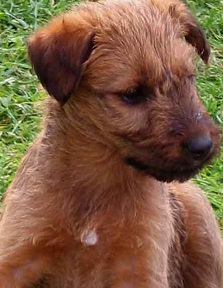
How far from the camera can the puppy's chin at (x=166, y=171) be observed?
229 inches

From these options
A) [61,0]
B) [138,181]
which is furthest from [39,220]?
[61,0]

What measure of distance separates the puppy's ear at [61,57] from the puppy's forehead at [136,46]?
0.09m

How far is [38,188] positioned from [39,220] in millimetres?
197

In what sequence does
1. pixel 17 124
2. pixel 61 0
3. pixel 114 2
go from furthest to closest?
1. pixel 61 0
2. pixel 17 124
3. pixel 114 2

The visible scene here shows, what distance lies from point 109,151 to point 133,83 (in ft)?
2.02

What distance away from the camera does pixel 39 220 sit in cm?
627

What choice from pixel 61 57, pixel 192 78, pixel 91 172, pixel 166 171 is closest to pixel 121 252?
pixel 91 172

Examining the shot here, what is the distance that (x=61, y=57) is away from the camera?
19.2 feet

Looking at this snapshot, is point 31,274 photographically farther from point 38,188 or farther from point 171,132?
point 171,132

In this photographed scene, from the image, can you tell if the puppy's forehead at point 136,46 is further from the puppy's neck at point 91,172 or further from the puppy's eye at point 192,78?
the puppy's neck at point 91,172

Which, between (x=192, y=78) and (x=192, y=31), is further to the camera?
(x=192, y=31)

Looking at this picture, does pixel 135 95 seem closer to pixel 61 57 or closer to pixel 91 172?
pixel 61 57

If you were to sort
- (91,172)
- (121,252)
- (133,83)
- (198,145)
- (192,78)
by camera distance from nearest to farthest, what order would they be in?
(198,145), (133,83), (192,78), (121,252), (91,172)

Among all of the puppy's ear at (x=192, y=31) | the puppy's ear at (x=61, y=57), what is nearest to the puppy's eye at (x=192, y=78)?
the puppy's ear at (x=192, y=31)
